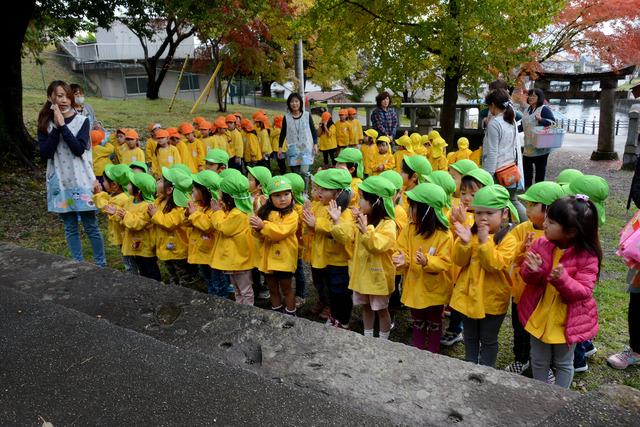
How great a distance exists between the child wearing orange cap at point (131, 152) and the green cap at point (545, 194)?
21.9 ft

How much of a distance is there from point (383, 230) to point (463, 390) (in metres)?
1.72

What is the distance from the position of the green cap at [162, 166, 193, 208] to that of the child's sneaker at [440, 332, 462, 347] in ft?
9.02

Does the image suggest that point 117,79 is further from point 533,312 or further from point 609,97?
point 533,312

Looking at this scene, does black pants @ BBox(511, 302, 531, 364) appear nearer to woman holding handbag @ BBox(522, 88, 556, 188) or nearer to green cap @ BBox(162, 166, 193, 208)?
green cap @ BBox(162, 166, 193, 208)

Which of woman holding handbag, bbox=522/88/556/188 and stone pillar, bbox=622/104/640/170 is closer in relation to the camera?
woman holding handbag, bbox=522/88/556/188

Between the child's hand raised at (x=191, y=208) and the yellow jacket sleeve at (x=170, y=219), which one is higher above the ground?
the child's hand raised at (x=191, y=208)

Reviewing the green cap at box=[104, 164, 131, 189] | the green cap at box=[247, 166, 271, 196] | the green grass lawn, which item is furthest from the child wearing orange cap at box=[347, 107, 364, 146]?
the green cap at box=[104, 164, 131, 189]

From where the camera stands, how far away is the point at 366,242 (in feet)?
12.2

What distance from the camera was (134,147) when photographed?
337 inches

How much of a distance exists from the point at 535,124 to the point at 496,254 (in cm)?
549

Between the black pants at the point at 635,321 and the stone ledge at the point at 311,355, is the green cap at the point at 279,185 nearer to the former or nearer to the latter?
the stone ledge at the point at 311,355

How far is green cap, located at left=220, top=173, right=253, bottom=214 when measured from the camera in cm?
441

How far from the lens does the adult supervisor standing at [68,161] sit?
16.3 ft

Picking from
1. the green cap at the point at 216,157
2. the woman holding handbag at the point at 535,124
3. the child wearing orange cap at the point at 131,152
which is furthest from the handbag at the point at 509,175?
the child wearing orange cap at the point at 131,152
